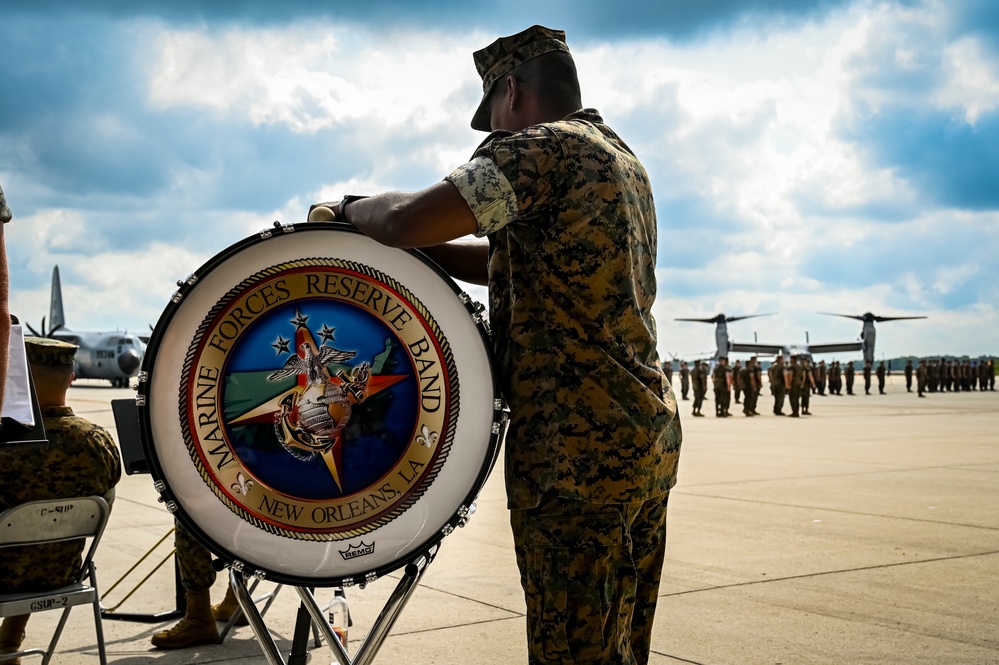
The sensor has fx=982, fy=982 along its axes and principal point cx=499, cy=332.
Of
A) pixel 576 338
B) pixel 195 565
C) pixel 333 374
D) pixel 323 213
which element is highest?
pixel 323 213

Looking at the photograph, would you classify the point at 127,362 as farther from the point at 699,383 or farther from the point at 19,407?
the point at 19,407

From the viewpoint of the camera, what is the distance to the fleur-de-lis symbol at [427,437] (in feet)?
7.66

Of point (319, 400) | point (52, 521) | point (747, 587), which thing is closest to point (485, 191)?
point (319, 400)

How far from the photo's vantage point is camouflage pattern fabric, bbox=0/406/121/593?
414 centimetres

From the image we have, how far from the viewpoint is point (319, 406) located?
2.29 meters

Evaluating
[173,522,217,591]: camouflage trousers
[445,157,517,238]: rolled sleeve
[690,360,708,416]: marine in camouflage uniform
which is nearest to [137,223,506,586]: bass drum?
[445,157,517,238]: rolled sleeve

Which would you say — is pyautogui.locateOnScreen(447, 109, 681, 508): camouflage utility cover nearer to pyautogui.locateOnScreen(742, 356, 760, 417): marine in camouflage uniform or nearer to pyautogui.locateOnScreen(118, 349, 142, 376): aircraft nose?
pyautogui.locateOnScreen(742, 356, 760, 417): marine in camouflage uniform

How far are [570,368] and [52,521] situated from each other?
8.72 ft

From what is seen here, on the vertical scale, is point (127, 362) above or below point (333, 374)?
below

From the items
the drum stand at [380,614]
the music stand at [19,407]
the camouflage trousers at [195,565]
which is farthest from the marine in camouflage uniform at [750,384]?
the drum stand at [380,614]

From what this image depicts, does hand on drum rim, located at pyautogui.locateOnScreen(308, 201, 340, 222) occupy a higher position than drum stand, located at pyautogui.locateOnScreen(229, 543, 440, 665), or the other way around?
hand on drum rim, located at pyautogui.locateOnScreen(308, 201, 340, 222)

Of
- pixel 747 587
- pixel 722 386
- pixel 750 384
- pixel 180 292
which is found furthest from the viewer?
pixel 750 384

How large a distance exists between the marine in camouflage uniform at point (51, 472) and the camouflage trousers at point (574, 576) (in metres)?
2.62

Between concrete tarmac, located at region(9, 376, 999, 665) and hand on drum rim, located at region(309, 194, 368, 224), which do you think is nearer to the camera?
hand on drum rim, located at region(309, 194, 368, 224)
